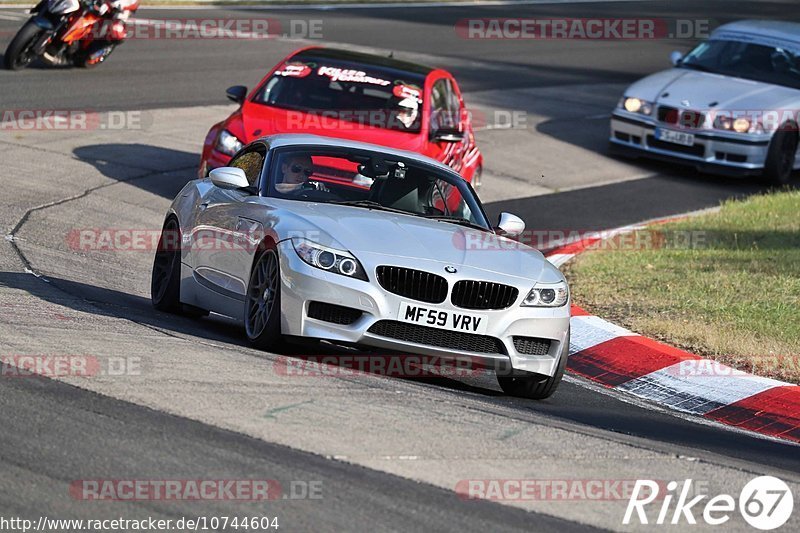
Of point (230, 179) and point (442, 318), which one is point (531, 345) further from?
point (230, 179)

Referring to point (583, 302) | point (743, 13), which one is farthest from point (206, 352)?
point (743, 13)

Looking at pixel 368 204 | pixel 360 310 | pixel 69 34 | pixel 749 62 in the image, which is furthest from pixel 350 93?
pixel 749 62

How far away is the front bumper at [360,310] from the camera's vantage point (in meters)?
7.92

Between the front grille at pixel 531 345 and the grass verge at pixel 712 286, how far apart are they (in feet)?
6.43

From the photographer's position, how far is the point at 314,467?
5906 millimetres

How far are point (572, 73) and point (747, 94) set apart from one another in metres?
8.88

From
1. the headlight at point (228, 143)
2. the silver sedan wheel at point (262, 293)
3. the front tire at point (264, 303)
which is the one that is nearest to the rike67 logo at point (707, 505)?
the front tire at point (264, 303)

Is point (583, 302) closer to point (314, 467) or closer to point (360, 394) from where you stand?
point (360, 394)

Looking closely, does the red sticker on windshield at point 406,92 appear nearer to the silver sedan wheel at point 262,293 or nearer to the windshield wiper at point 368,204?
the windshield wiper at point 368,204

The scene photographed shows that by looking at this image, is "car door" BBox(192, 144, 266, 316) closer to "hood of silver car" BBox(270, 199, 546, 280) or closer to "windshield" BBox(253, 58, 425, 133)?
"hood of silver car" BBox(270, 199, 546, 280)

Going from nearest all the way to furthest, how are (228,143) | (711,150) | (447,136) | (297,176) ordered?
(297,176) < (228,143) < (447,136) < (711,150)

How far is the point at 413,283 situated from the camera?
26.4ft

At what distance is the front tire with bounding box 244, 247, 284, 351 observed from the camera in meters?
8.15

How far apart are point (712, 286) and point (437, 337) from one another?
4.68m
